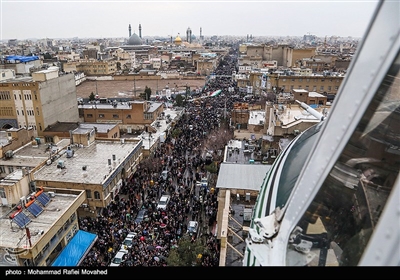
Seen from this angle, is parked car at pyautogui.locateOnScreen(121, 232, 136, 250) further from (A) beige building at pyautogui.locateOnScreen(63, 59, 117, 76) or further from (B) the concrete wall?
(A) beige building at pyautogui.locateOnScreen(63, 59, 117, 76)

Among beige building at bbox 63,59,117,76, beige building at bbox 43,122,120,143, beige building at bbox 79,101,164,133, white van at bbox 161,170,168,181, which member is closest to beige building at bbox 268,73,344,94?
beige building at bbox 79,101,164,133

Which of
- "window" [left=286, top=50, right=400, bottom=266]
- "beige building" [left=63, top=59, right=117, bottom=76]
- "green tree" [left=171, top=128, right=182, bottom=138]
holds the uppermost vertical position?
"window" [left=286, top=50, right=400, bottom=266]

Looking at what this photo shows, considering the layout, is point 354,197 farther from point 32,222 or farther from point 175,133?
point 175,133

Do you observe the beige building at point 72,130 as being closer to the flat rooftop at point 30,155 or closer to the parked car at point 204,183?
the flat rooftop at point 30,155

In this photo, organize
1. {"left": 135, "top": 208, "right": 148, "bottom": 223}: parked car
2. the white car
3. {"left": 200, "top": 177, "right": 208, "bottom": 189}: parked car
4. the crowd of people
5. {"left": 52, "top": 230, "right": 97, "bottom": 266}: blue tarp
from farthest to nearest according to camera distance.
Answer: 1. {"left": 200, "top": 177, "right": 208, "bottom": 189}: parked car
2. {"left": 135, "top": 208, "right": 148, "bottom": 223}: parked car
3. the crowd of people
4. the white car
5. {"left": 52, "top": 230, "right": 97, "bottom": 266}: blue tarp

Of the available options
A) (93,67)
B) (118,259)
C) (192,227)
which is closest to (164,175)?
(192,227)
